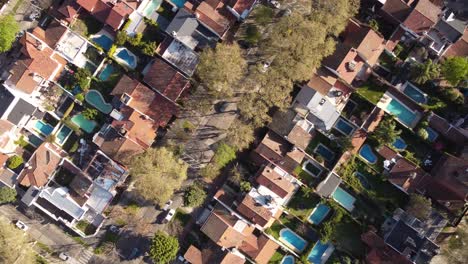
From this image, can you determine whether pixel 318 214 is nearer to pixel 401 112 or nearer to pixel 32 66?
pixel 401 112

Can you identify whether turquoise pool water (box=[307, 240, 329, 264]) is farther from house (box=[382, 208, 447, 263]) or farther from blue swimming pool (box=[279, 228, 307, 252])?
house (box=[382, 208, 447, 263])

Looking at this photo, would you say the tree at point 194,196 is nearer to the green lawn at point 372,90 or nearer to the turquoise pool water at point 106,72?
the turquoise pool water at point 106,72

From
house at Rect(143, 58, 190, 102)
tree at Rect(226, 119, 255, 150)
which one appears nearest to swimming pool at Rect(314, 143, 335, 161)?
tree at Rect(226, 119, 255, 150)

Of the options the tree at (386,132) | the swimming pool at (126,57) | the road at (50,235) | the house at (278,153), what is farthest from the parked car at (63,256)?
the tree at (386,132)

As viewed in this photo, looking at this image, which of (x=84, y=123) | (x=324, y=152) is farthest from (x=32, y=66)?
(x=324, y=152)

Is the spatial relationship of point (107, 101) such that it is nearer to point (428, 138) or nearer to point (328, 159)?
point (328, 159)
